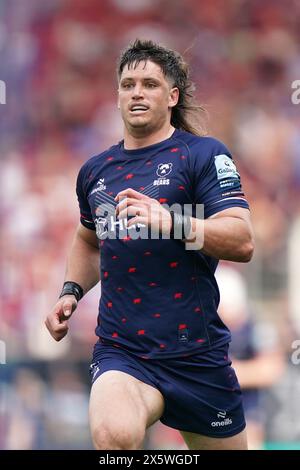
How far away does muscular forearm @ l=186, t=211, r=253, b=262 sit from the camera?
4.27 meters

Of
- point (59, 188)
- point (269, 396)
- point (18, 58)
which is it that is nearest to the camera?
point (269, 396)

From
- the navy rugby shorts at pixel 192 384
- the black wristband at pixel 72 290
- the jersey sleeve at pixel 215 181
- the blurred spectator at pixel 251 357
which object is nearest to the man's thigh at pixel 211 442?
the navy rugby shorts at pixel 192 384

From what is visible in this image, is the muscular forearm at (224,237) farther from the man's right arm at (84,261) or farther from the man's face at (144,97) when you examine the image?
the man's right arm at (84,261)

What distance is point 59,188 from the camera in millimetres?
11289

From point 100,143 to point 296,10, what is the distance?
10.8 ft

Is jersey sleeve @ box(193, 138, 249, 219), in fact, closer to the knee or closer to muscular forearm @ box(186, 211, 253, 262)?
muscular forearm @ box(186, 211, 253, 262)

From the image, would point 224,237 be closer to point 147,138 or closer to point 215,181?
point 215,181

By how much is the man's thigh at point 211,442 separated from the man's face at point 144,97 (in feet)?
5.19

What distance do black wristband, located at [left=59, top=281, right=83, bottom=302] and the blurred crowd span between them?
3520mm

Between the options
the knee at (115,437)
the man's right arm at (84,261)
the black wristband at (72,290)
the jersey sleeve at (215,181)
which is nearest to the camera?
the knee at (115,437)

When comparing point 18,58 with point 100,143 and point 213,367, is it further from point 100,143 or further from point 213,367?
point 213,367

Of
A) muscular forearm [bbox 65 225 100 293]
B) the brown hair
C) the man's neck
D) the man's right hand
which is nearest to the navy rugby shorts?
the man's right hand

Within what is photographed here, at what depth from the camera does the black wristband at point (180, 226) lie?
4.19 meters

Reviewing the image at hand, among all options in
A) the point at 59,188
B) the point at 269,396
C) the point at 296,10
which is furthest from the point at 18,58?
the point at 269,396
